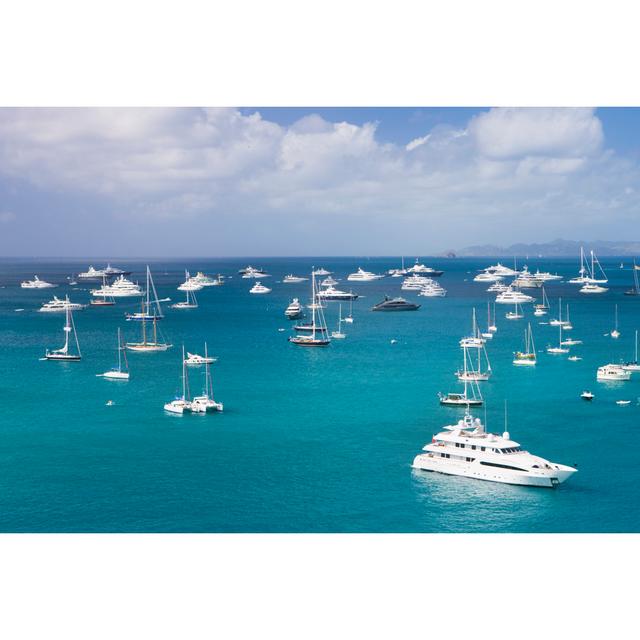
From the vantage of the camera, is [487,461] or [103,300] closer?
[487,461]

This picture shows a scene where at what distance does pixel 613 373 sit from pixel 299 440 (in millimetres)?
12892

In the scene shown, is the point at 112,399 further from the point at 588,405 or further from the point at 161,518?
the point at 588,405

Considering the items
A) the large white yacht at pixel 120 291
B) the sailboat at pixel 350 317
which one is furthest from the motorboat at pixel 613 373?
the large white yacht at pixel 120 291

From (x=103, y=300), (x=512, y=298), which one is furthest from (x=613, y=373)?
(x=103, y=300)

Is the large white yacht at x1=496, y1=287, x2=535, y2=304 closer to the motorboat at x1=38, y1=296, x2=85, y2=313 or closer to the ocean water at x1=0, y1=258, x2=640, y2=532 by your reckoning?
the ocean water at x1=0, y1=258, x2=640, y2=532

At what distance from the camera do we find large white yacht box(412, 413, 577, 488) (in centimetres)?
1567

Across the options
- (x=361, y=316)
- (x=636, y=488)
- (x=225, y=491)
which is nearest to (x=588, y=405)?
(x=636, y=488)

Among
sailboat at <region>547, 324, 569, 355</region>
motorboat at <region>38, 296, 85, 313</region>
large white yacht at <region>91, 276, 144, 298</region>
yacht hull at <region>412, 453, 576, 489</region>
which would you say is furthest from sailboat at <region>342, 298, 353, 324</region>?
yacht hull at <region>412, 453, 576, 489</region>

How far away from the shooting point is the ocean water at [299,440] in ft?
47.0

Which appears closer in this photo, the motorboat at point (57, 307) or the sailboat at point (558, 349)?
the sailboat at point (558, 349)

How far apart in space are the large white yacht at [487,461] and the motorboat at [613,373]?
1089 cm

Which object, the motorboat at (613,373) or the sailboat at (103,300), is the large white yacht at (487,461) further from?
the sailboat at (103,300)

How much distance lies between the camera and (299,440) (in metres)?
19.0

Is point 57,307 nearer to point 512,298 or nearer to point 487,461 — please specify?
point 512,298
